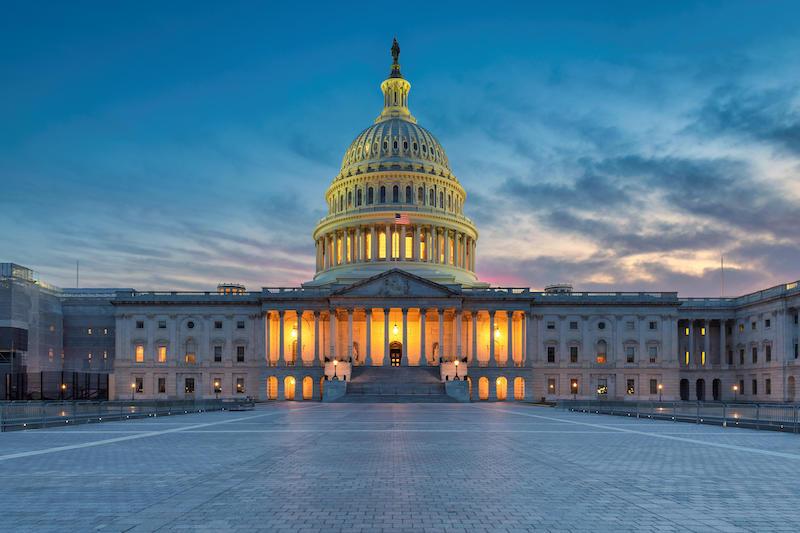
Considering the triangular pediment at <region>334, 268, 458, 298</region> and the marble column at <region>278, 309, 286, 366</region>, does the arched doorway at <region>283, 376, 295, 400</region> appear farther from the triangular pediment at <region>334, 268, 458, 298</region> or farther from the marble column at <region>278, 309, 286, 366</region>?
the triangular pediment at <region>334, 268, 458, 298</region>

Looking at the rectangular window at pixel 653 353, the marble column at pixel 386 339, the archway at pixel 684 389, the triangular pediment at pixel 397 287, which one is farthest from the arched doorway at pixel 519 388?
the archway at pixel 684 389

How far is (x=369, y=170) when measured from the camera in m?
133

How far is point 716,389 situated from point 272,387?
6571cm

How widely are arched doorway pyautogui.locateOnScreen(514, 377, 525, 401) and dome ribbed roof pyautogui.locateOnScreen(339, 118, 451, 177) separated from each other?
4431cm

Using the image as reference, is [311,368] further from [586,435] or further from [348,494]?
[348,494]

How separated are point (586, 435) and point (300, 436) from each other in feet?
41.0

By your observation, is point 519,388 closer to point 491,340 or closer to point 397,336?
point 491,340

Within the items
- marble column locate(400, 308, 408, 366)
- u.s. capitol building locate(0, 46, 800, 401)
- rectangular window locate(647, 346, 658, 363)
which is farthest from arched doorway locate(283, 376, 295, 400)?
rectangular window locate(647, 346, 658, 363)

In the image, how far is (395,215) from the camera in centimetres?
12438

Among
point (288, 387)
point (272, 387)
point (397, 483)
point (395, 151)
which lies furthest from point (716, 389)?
point (397, 483)

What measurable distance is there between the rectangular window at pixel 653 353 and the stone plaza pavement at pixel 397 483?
3278 inches

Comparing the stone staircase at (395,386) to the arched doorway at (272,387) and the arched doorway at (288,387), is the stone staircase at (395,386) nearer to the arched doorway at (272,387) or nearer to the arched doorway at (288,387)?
the arched doorway at (288,387)

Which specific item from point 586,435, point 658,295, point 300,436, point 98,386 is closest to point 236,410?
point 300,436

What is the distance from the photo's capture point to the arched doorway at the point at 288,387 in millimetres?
105812
